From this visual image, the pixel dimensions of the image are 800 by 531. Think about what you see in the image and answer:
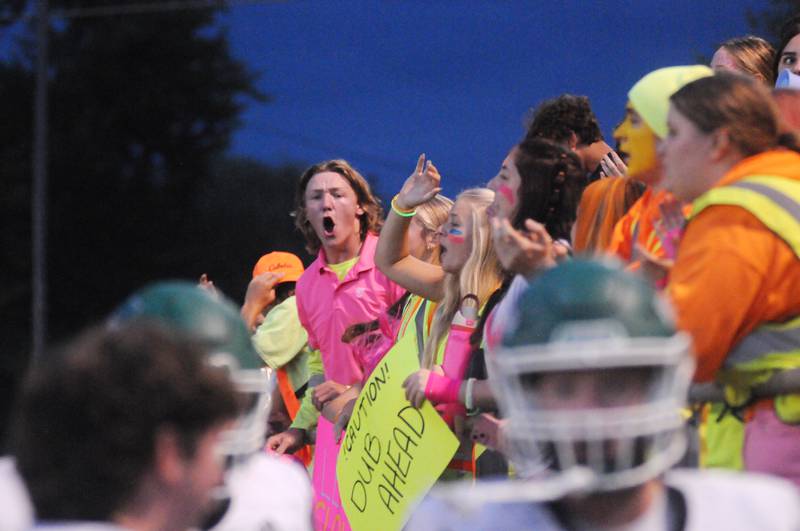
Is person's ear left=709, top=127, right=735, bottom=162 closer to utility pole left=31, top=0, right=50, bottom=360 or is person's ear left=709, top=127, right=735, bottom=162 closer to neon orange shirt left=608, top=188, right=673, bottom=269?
neon orange shirt left=608, top=188, right=673, bottom=269

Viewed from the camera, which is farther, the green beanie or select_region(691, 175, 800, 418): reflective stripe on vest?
the green beanie

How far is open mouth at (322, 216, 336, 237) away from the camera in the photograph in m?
A: 5.95

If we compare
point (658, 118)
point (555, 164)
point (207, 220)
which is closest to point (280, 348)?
point (555, 164)

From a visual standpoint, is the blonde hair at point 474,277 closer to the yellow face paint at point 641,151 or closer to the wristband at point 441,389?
the wristband at point 441,389

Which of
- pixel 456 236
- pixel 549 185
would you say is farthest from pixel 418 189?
pixel 549 185

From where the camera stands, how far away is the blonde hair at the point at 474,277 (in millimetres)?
4586

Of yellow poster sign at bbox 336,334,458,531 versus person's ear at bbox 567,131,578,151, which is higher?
person's ear at bbox 567,131,578,151

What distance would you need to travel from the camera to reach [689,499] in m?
2.14

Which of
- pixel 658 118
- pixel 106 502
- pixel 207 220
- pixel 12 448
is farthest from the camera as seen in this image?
pixel 207 220

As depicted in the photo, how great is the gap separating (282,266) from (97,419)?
507 centimetres

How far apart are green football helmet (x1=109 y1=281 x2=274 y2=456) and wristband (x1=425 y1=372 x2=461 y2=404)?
209cm

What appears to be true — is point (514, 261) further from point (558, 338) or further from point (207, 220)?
point (207, 220)

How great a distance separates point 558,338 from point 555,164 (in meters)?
2.21

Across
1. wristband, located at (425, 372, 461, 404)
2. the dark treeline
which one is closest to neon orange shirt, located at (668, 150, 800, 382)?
wristband, located at (425, 372, 461, 404)
